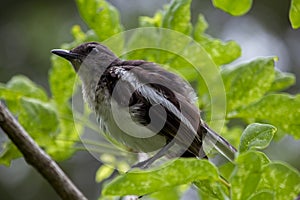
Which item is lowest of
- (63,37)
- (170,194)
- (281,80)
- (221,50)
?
(63,37)

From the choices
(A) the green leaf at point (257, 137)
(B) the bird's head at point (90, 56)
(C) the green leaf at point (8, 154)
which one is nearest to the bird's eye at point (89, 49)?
(B) the bird's head at point (90, 56)

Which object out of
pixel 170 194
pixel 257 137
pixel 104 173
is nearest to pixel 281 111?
pixel 257 137

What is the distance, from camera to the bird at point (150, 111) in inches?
119

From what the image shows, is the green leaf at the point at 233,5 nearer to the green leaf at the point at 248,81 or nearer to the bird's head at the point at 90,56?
the green leaf at the point at 248,81

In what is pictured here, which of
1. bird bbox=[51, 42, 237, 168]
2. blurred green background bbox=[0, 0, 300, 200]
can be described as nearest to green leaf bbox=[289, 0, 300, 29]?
bird bbox=[51, 42, 237, 168]

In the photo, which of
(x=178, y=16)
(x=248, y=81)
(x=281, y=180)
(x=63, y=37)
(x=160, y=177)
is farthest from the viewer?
(x=63, y=37)

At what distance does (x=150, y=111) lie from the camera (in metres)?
3.12

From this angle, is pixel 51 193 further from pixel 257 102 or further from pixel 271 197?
pixel 271 197

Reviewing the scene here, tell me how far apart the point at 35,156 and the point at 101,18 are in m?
0.84

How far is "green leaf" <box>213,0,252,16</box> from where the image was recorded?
91.2 inches

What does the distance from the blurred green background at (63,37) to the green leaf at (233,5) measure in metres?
6.01

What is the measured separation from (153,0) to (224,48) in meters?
6.26

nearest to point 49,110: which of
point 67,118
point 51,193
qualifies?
point 67,118

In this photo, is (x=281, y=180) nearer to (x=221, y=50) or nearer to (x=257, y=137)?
(x=257, y=137)
